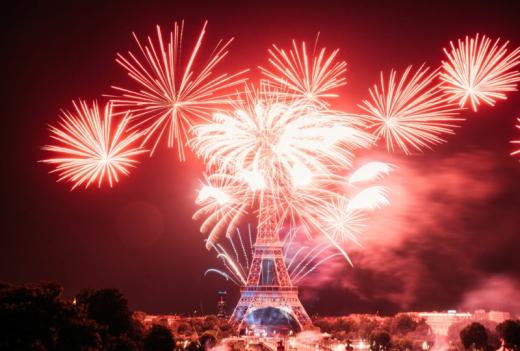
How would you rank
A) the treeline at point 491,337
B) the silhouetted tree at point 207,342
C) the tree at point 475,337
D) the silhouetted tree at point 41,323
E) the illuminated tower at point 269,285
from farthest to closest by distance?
the illuminated tower at point 269,285 < the tree at point 475,337 < the treeline at point 491,337 < the silhouetted tree at point 207,342 < the silhouetted tree at point 41,323

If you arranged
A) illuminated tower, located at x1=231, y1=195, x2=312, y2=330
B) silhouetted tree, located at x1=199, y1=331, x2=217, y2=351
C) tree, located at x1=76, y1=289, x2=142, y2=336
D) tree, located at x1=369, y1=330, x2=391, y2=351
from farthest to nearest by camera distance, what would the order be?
illuminated tower, located at x1=231, y1=195, x2=312, y2=330, tree, located at x1=369, y1=330, x2=391, y2=351, silhouetted tree, located at x1=199, y1=331, x2=217, y2=351, tree, located at x1=76, y1=289, x2=142, y2=336

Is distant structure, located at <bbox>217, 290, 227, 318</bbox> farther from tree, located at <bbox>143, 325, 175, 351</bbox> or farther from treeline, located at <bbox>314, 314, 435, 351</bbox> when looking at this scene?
tree, located at <bbox>143, 325, 175, 351</bbox>

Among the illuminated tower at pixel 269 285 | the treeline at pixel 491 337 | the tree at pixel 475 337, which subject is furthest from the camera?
the illuminated tower at pixel 269 285

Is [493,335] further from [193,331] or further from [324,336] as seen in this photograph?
[193,331]

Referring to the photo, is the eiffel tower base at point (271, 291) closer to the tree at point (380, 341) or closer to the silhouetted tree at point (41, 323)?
the tree at point (380, 341)

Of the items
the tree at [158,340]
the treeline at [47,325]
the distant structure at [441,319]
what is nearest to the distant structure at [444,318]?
the distant structure at [441,319]

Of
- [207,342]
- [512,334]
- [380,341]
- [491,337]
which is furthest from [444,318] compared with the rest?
[207,342]

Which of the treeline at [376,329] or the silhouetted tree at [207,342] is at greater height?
the treeline at [376,329]

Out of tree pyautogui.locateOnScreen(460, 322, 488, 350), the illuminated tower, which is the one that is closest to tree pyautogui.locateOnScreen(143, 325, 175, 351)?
tree pyautogui.locateOnScreen(460, 322, 488, 350)
